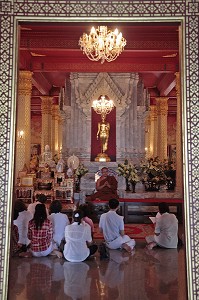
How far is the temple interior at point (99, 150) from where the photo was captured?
16.2ft

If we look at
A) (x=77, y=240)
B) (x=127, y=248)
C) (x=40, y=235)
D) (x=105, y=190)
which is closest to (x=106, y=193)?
(x=105, y=190)

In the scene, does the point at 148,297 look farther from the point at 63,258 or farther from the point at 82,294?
the point at 63,258

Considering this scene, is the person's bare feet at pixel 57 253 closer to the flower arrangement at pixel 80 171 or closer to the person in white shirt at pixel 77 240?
the person in white shirt at pixel 77 240

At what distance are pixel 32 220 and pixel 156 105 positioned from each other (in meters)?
14.0

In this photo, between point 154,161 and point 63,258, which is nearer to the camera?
point 63,258

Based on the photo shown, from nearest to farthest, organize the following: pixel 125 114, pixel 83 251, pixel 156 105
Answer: pixel 83 251 < pixel 125 114 < pixel 156 105

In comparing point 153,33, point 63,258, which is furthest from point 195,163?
point 153,33

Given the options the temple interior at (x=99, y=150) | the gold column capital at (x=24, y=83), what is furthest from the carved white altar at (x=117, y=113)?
the gold column capital at (x=24, y=83)

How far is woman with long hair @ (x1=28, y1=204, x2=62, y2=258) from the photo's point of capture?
Result: 595 centimetres

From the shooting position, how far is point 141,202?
10.1 m

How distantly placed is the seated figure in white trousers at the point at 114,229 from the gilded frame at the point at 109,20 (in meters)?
2.94

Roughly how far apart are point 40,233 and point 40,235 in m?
0.03

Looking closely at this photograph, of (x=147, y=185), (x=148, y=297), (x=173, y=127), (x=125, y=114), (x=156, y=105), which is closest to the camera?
(x=148, y=297)

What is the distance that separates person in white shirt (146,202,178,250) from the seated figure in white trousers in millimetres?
464
